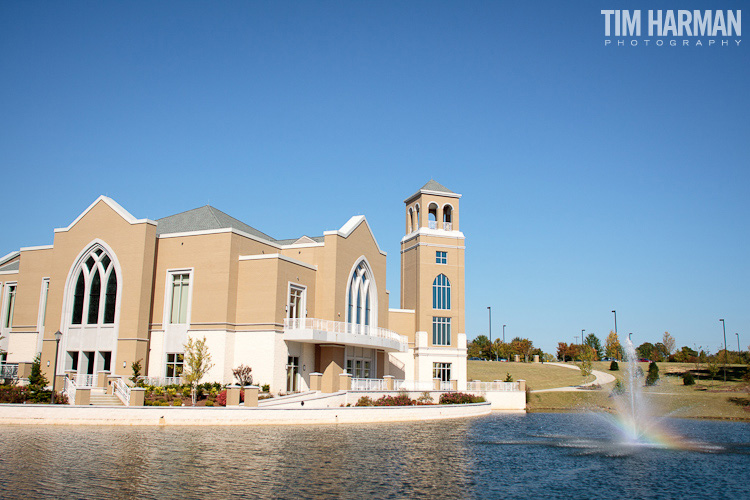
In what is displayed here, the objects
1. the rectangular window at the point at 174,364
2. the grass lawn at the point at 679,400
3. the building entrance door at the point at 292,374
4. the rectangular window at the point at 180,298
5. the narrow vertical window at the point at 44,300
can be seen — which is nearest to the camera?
the rectangular window at the point at 174,364

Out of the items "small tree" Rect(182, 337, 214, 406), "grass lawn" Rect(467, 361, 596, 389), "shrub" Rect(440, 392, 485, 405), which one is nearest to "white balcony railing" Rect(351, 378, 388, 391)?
"shrub" Rect(440, 392, 485, 405)

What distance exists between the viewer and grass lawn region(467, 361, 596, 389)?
66.3m

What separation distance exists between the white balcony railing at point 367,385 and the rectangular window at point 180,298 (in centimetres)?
1088

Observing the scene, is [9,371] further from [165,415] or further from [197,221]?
[165,415]

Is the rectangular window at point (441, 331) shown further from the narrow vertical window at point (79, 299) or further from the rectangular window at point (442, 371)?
the narrow vertical window at point (79, 299)

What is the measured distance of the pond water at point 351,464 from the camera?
14617 mm

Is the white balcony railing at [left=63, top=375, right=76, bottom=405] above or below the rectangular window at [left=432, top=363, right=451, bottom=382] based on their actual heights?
below

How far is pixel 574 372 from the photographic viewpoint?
76375 mm

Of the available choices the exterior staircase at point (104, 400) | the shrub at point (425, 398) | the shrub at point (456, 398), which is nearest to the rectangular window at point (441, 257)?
the shrub at point (456, 398)

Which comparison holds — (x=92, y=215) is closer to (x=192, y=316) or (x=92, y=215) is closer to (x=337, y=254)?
(x=192, y=316)

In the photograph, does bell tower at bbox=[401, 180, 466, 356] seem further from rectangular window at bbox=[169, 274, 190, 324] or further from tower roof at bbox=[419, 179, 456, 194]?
rectangular window at bbox=[169, 274, 190, 324]

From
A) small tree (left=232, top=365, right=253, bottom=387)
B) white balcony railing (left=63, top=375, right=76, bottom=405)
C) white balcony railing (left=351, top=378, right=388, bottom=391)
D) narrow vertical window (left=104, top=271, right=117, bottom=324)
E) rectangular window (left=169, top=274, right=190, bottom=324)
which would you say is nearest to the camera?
white balcony railing (left=63, top=375, right=76, bottom=405)

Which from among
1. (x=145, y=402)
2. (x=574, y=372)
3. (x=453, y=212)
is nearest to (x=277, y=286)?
(x=145, y=402)

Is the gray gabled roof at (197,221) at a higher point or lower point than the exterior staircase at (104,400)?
higher
